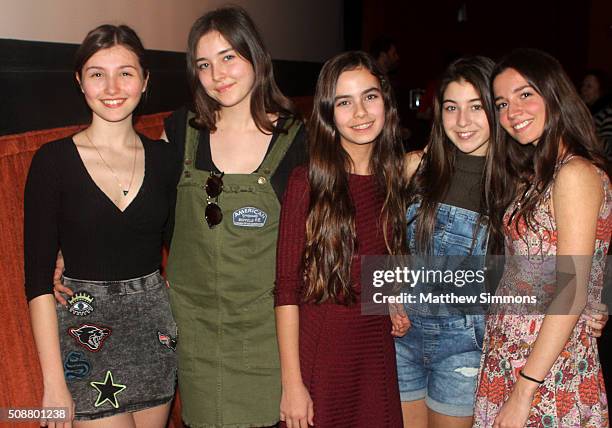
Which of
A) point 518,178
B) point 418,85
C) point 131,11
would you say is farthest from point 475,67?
point 418,85

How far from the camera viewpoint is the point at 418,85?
1214 centimetres

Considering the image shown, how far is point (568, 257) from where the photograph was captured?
181 centimetres

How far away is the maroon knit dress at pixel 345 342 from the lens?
2.03 meters

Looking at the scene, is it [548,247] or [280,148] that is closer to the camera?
[548,247]

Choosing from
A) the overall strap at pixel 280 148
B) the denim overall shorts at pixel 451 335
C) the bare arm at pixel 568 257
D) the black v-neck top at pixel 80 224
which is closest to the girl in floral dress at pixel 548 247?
the bare arm at pixel 568 257

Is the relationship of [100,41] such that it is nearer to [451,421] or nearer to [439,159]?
[439,159]

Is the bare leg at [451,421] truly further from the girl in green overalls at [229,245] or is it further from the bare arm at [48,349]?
the bare arm at [48,349]

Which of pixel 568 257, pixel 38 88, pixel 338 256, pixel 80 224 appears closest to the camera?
pixel 568 257

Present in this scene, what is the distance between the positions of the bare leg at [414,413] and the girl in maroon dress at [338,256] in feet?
0.57

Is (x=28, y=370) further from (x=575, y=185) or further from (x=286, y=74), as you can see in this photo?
(x=286, y=74)

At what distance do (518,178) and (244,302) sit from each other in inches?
38.4

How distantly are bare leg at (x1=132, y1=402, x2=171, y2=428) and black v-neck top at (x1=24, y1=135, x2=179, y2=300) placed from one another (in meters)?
0.44

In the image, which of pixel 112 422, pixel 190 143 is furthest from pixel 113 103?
pixel 112 422

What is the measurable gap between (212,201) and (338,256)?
45 cm
